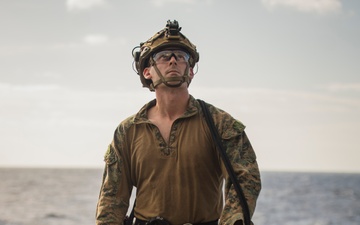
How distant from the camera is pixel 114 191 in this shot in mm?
5168

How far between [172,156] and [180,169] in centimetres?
11

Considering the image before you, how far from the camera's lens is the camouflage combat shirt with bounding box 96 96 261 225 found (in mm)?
4879

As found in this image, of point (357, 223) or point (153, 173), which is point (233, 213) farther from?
point (357, 223)

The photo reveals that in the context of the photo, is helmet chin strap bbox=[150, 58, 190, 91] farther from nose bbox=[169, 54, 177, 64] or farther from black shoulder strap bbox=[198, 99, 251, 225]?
black shoulder strap bbox=[198, 99, 251, 225]

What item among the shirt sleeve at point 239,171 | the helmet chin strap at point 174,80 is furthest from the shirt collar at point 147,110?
the shirt sleeve at point 239,171

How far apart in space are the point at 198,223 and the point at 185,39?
1.38 m

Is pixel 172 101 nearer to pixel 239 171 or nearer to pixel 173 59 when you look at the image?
pixel 173 59

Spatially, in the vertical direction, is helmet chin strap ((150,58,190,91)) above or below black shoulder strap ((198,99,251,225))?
above

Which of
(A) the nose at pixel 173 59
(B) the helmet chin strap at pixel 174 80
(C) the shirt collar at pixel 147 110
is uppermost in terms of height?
(A) the nose at pixel 173 59

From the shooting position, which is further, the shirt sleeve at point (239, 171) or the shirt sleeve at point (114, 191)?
the shirt sleeve at point (114, 191)

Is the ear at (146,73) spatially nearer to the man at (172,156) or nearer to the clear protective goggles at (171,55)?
the man at (172,156)

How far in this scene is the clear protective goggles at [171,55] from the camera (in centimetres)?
509

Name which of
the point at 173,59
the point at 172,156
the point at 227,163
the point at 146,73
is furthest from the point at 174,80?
the point at 227,163

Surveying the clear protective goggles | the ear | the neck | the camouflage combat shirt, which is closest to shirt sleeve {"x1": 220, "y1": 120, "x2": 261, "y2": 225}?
the camouflage combat shirt
